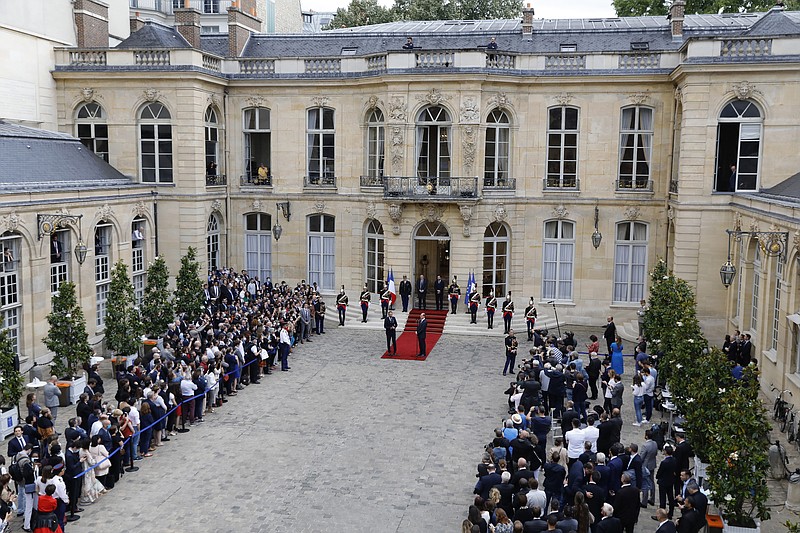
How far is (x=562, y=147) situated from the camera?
106 ft

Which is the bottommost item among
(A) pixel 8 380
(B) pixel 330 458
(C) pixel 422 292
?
(B) pixel 330 458

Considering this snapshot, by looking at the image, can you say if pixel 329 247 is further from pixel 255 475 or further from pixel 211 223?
pixel 255 475

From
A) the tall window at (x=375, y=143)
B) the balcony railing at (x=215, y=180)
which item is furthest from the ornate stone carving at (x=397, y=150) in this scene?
the balcony railing at (x=215, y=180)

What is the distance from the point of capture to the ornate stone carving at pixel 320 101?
33.5 meters

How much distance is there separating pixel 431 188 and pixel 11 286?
15109 mm

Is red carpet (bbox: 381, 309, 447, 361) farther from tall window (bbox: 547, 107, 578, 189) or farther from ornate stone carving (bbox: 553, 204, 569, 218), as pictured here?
tall window (bbox: 547, 107, 578, 189)

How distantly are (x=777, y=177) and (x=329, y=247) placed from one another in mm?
17358

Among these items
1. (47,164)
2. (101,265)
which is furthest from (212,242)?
(47,164)

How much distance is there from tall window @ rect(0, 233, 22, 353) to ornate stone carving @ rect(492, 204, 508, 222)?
1706cm

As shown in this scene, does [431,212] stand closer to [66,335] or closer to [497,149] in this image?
[497,149]

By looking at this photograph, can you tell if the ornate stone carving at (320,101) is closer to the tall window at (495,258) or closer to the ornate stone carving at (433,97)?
the ornate stone carving at (433,97)

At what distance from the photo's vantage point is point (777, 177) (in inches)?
1078

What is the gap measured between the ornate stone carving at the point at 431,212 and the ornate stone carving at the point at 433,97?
13.0ft

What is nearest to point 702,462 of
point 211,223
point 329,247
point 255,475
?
point 255,475
